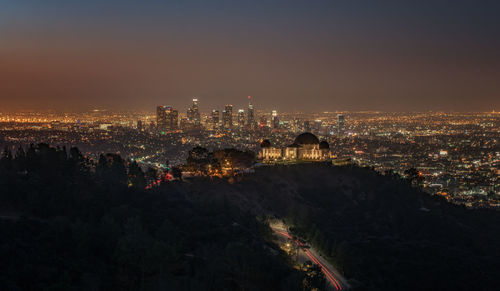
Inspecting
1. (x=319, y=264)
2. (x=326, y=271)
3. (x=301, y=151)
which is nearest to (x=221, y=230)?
(x=319, y=264)

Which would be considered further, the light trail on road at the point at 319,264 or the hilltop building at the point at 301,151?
the hilltop building at the point at 301,151

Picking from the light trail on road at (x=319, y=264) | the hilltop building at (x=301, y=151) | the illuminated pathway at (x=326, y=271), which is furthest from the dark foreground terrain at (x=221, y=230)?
the hilltop building at (x=301, y=151)

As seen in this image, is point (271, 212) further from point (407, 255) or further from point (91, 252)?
point (91, 252)

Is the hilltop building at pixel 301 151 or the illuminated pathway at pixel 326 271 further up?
the hilltop building at pixel 301 151

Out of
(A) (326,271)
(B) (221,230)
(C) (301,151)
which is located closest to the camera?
(B) (221,230)

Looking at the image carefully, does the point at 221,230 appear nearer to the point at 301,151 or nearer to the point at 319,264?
the point at 319,264

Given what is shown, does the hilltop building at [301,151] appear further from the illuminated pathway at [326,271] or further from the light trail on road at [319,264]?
the illuminated pathway at [326,271]

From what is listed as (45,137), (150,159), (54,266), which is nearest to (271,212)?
(54,266)

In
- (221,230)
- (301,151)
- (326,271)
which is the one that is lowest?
(326,271)
